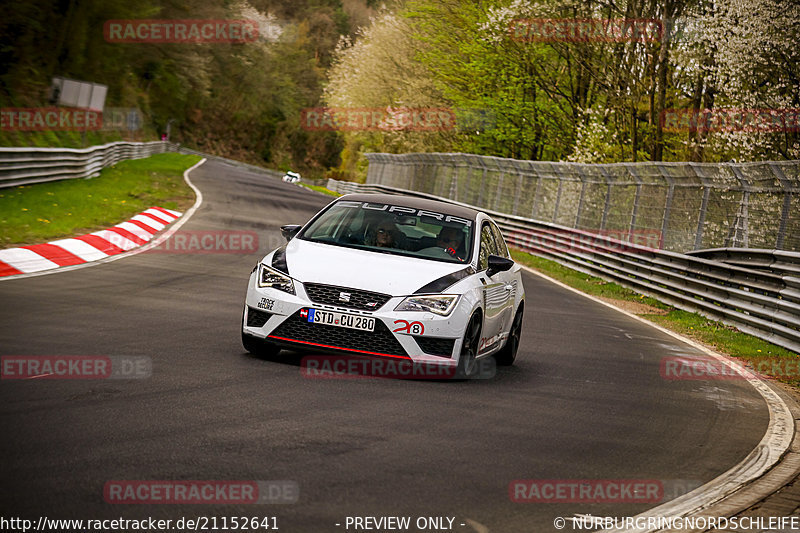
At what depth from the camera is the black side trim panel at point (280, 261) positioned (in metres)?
8.94

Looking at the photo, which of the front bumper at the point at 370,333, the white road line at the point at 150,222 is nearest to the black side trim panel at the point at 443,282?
the front bumper at the point at 370,333

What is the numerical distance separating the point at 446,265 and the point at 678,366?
15.2 feet

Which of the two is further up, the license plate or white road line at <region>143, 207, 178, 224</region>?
the license plate

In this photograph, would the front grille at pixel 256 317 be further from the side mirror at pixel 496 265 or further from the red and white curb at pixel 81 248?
the red and white curb at pixel 81 248

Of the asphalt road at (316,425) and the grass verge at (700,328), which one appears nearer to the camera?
the asphalt road at (316,425)

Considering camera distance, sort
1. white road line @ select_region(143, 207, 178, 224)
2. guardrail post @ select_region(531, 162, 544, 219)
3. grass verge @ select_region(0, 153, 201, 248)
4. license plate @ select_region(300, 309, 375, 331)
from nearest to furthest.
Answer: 1. license plate @ select_region(300, 309, 375, 331)
2. grass verge @ select_region(0, 153, 201, 248)
3. white road line @ select_region(143, 207, 178, 224)
4. guardrail post @ select_region(531, 162, 544, 219)

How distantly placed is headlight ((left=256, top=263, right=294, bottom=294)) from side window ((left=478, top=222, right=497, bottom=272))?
6.32 ft

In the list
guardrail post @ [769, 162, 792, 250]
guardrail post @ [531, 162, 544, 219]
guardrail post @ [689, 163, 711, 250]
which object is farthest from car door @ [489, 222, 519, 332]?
guardrail post @ [531, 162, 544, 219]

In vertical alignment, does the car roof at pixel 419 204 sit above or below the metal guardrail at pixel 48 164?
above

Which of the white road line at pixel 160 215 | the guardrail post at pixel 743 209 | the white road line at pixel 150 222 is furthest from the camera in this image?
the white road line at pixel 160 215

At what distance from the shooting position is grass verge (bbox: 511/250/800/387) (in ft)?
46.2

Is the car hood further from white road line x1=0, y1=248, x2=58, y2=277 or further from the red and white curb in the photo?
white road line x1=0, y1=248, x2=58, y2=277

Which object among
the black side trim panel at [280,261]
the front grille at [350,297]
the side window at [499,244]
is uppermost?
the side window at [499,244]

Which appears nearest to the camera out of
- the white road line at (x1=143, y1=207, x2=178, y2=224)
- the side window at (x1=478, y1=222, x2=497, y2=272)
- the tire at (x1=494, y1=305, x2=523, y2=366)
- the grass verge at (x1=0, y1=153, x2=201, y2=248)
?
the side window at (x1=478, y1=222, x2=497, y2=272)
